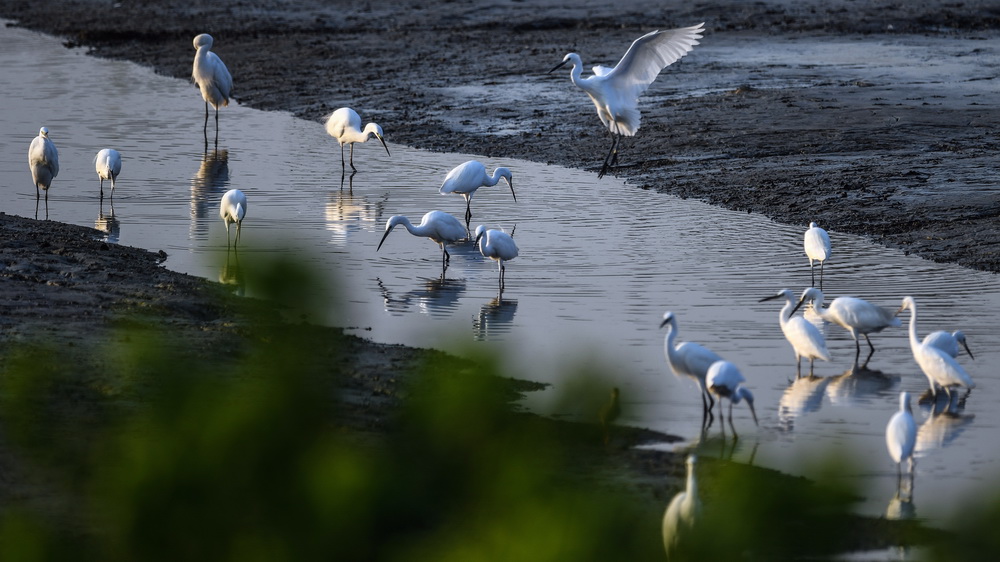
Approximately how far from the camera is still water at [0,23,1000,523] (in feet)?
21.4

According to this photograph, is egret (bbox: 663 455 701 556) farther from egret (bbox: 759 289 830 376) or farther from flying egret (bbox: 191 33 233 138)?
flying egret (bbox: 191 33 233 138)

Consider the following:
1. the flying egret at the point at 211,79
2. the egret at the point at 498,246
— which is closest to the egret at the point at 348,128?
the flying egret at the point at 211,79

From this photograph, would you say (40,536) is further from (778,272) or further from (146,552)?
(778,272)

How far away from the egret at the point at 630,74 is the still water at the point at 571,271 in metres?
1.00

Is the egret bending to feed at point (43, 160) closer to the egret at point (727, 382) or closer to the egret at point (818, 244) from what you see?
the egret at point (818, 244)

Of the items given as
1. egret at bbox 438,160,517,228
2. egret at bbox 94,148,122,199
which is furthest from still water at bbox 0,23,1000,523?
egret at bbox 438,160,517,228

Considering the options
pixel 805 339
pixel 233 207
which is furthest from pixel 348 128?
pixel 805 339

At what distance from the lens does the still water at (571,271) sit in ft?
21.4

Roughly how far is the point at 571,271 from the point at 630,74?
299 centimetres

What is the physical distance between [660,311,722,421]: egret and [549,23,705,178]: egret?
5486mm

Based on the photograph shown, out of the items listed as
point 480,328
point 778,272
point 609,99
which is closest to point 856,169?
point 609,99

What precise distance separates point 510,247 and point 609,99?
10.8 ft

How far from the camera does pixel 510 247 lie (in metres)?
10.5

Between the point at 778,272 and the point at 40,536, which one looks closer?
the point at 40,536
